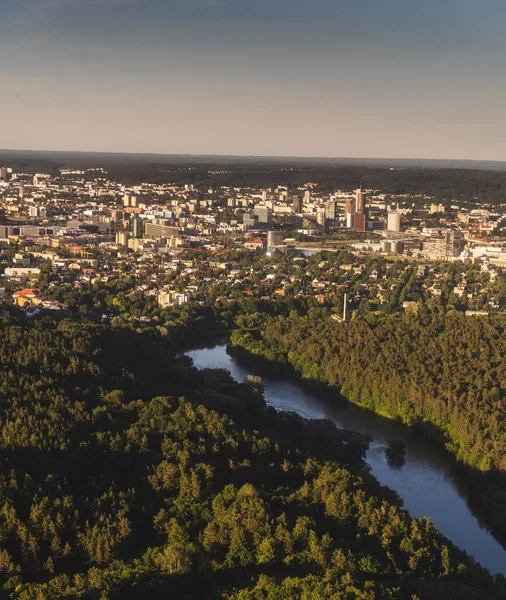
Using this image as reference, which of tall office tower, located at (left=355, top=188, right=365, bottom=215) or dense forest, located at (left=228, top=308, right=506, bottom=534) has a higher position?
tall office tower, located at (left=355, top=188, right=365, bottom=215)

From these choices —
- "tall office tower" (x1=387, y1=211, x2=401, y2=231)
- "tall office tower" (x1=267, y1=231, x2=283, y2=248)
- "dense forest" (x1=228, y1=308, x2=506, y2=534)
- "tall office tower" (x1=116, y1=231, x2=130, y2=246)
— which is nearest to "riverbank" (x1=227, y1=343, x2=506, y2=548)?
"dense forest" (x1=228, y1=308, x2=506, y2=534)

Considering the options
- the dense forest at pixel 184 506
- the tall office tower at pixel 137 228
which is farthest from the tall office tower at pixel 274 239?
the dense forest at pixel 184 506

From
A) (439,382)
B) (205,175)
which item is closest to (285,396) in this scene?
(439,382)

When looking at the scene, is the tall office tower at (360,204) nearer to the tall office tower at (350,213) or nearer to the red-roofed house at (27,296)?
the tall office tower at (350,213)

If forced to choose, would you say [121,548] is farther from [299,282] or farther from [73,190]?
[73,190]

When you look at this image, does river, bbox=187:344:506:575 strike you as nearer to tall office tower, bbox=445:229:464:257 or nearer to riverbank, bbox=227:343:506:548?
riverbank, bbox=227:343:506:548

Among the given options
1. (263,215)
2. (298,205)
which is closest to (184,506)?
(263,215)

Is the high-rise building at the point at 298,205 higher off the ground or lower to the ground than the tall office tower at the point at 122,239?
higher
